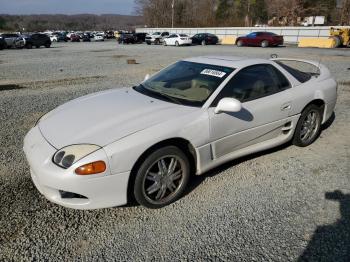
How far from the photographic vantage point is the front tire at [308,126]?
4.34 m

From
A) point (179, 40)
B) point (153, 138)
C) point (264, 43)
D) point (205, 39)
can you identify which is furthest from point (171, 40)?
point (153, 138)

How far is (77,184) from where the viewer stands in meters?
2.59

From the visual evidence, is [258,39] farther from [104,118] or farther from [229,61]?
[104,118]

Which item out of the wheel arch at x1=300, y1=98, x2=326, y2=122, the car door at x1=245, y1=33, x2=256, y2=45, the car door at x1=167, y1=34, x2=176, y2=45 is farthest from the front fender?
the car door at x1=167, y1=34, x2=176, y2=45

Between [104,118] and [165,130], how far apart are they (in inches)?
26.7

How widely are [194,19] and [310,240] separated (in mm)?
78678

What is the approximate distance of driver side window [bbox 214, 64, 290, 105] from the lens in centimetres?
354

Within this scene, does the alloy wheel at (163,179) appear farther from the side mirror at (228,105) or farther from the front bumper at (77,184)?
the side mirror at (228,105)

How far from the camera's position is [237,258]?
97.0 inches

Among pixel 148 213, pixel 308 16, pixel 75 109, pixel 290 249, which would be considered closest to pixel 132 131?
pixel 148 213

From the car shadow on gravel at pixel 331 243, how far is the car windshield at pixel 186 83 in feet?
5.53

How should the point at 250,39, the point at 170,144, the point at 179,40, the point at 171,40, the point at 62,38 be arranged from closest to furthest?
the point at 170,144
the point at 250,39
the point at 179,40
the point at 171,40
the point at 62,38

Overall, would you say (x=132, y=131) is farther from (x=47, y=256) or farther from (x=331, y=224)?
(x=331, y=224)

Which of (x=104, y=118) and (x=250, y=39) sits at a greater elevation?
(x=250, y=39)
